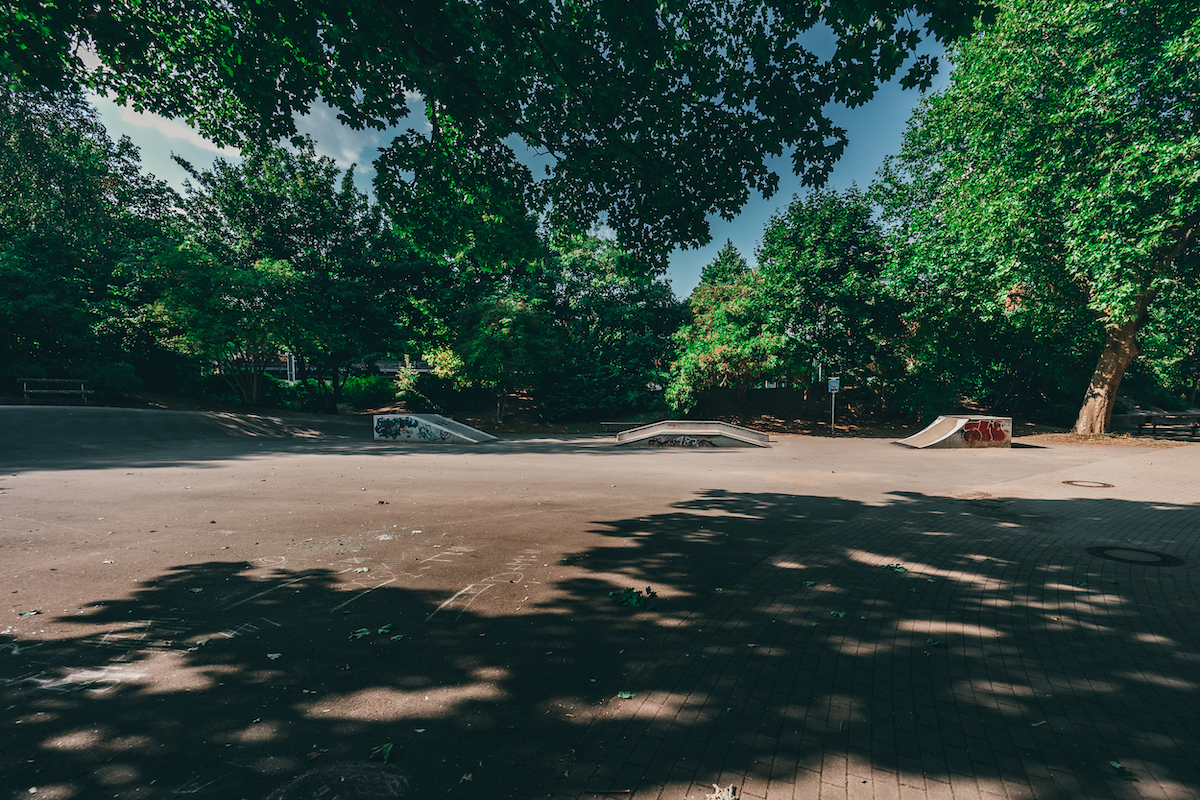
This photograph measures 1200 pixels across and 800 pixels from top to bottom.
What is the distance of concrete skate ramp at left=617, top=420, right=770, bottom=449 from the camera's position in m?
19.4

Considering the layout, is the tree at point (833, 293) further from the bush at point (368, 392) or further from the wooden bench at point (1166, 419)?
the bush at point (368, 392)

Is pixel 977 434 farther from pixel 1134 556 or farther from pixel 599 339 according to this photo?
pixel 599 339

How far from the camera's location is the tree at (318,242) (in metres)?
26.4

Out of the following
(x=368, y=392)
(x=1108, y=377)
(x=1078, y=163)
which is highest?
(x=1078, y=163)

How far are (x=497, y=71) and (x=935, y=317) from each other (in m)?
24.9

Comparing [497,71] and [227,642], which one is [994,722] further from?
[497,71]

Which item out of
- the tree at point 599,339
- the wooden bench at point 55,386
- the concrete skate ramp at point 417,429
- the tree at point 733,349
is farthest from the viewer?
the tree at point 599,339

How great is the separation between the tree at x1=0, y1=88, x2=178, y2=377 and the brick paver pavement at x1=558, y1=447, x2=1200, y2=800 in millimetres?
30924

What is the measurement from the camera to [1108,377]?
2069 cm

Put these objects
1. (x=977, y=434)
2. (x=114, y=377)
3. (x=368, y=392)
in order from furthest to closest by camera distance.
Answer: (x=368, y=392)
(x=114, y=377)
(x=977, y=434)

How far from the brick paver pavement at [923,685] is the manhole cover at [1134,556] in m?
0.06

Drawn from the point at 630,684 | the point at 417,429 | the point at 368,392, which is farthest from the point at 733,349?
the point at 368,392

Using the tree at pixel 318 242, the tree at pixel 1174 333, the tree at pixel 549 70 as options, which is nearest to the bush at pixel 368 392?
the tree at pixel 318 242

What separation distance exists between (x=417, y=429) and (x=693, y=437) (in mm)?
11189
